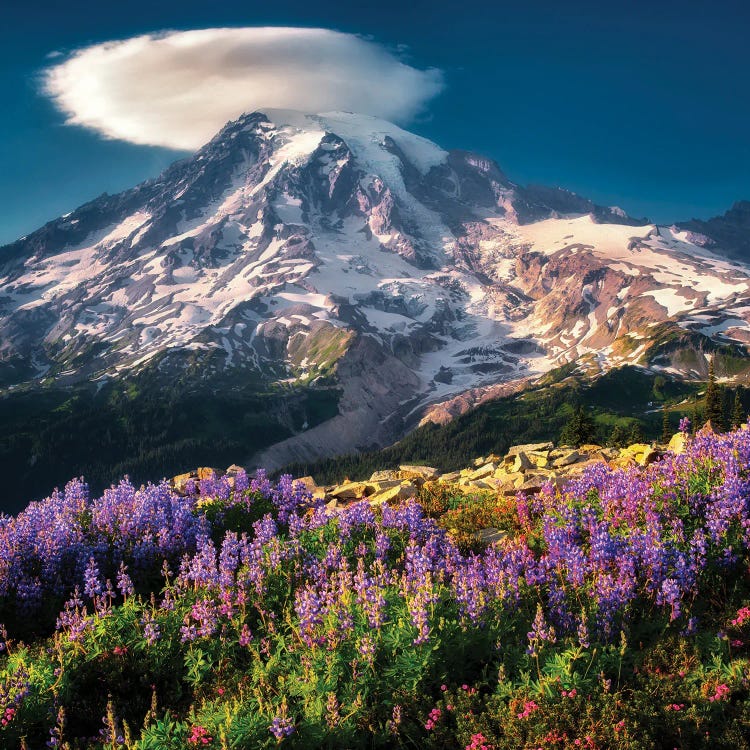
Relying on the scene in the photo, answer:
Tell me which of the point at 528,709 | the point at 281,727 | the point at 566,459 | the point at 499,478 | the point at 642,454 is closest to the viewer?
the point at 281,727

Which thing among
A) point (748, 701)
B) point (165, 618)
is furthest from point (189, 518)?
point (748, 701)

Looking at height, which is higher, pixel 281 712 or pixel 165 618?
pixel 165 618

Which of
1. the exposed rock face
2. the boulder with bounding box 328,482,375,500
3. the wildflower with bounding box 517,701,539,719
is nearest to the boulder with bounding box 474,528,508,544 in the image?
the exposed rock face

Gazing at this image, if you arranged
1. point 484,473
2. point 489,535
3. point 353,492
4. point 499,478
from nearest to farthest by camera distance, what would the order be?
point 489,535
point 499,478
point 353,492
point 484,473

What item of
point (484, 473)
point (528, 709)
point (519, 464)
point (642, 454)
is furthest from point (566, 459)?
point (528, 709)

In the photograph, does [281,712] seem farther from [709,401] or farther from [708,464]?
[709,401]

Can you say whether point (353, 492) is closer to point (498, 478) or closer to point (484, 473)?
point (498, 478)

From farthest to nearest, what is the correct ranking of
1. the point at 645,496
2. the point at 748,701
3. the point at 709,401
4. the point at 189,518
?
the point at 709,401
the point at 189,518
the point at 645,496
the point at 748,701

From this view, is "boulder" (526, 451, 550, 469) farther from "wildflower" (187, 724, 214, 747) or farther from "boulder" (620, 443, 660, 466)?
"wildflower" (187, 724, 214, 747)

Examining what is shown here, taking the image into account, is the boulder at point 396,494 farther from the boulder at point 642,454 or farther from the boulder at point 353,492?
the boulder at point 642,454

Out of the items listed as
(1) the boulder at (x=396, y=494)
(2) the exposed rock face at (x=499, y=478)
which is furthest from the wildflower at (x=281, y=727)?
(1) the boulder at (x=396, y=494)

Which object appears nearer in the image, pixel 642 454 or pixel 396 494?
pixel 396 494
